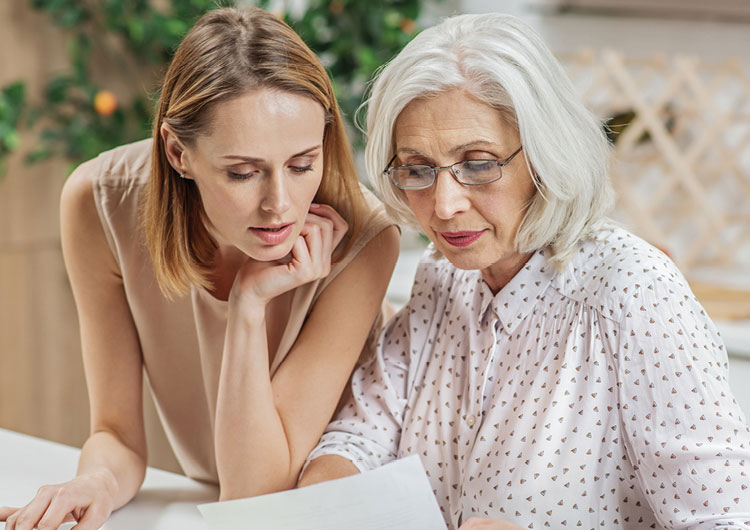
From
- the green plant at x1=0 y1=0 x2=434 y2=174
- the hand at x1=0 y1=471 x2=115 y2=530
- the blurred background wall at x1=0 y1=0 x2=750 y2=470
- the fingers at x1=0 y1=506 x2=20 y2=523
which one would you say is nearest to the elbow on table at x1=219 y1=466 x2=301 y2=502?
the hand at x1=0 y1=471 x2=115 y2=530

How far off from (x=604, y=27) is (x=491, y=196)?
217 centimetres

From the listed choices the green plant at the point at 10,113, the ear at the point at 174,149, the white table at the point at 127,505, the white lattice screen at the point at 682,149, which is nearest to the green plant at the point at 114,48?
the green plant at the point at 10,113

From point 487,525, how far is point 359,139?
2.01 metres

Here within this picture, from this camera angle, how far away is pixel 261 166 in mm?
1066

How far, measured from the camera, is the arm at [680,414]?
91 centimetres

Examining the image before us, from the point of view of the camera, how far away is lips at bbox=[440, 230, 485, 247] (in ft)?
3.49

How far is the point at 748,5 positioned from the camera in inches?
109

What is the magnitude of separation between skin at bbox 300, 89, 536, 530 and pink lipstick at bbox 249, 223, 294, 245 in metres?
0.16

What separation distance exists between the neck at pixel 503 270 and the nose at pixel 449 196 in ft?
0.45

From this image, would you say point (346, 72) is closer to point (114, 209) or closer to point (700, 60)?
point (700, 60)

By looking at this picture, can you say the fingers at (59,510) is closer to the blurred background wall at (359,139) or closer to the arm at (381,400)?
→ the arm at (381,400)

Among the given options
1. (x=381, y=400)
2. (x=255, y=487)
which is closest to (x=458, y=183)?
(x=381, y=400)

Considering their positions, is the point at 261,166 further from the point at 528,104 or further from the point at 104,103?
the point at 104,103

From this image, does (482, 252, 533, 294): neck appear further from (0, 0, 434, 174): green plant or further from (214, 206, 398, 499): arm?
(0, 0, 434, 174): green plant
